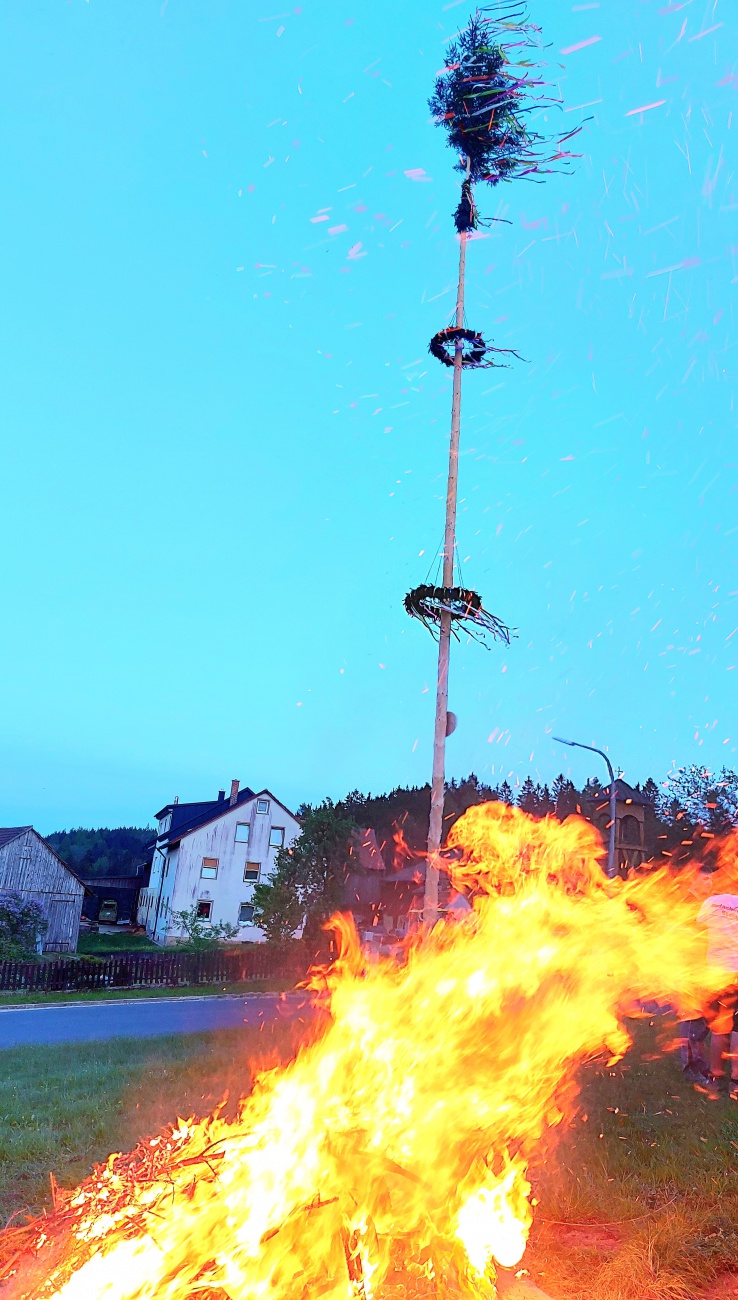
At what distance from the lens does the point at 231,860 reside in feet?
149

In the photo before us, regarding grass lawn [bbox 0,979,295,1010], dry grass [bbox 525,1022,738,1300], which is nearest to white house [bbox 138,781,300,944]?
grass lawn [bbox 0,979,295,1010]

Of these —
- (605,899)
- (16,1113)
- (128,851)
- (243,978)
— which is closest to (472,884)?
(605,899)

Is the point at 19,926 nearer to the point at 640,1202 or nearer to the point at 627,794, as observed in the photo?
the point at 627,794

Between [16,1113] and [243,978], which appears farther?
[243,978]

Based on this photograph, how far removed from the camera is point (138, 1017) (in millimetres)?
18516

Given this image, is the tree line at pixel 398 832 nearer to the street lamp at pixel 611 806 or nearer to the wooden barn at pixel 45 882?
the street lamp at pixel 611 806

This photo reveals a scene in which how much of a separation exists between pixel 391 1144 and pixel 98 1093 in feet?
18.4

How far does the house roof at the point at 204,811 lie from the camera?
4506 centimetres

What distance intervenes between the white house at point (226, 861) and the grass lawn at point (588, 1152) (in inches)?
1340

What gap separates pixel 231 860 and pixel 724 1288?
1698 inches

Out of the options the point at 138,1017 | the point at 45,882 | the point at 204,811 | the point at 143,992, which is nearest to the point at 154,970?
the point at 143,992

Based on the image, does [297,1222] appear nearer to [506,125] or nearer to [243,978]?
[506,125]

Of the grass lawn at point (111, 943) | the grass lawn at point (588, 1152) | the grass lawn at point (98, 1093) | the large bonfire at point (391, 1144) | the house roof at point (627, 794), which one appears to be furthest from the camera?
the grass lawn at point (111, 943)

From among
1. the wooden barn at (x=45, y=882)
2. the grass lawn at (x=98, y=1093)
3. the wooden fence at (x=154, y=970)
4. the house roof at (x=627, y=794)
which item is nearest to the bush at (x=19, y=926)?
the wooden barn at (x=45, y=882)
